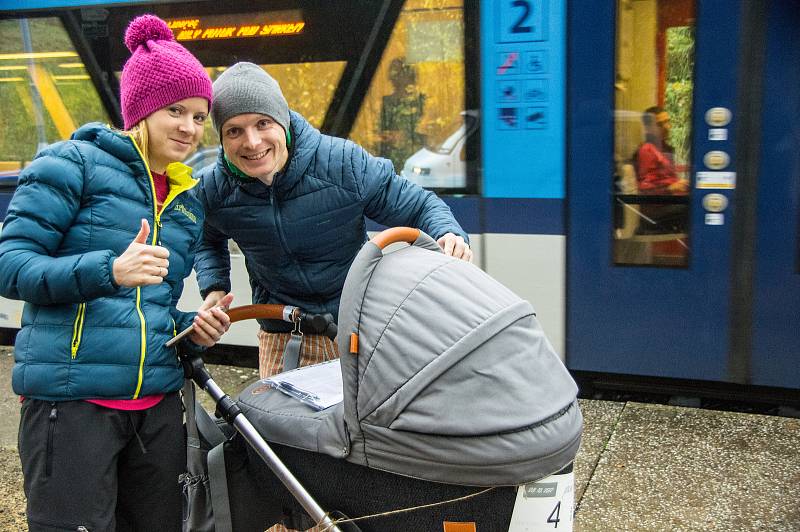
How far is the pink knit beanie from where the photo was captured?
2.28 meters

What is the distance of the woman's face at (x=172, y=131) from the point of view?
229cm

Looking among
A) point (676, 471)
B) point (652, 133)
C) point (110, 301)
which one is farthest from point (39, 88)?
point (676, 471)

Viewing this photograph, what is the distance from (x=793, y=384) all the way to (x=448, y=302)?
3212 mm

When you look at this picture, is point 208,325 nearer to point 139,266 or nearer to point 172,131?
point 139,266

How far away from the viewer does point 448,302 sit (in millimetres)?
1926

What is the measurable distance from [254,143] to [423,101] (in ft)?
8.27

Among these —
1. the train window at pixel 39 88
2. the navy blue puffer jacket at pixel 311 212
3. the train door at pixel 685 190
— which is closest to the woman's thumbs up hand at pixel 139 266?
the navy blue puffer jacket at pixel 311 212

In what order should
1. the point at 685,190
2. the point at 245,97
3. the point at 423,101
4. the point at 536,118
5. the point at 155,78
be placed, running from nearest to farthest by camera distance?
1. the point at 155,78
2. the point at 245,97
3. the point at 685,190
4. the point at 536,118
5. the point at 423,101

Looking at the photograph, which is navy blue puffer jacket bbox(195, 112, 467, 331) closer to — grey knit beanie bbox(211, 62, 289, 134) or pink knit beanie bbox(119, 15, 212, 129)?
grey knit beanie bbox(211, 62, 289, 134)

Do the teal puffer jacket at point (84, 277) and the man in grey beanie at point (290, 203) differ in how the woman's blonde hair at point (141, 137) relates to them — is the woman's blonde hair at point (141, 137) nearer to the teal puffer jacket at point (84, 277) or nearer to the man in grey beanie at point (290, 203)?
the teal puffer jacket at point (84, 277)

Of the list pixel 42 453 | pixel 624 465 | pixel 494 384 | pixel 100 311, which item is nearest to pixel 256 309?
pixel 100 311

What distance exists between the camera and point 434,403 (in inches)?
71.8

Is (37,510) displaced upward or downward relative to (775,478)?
upward

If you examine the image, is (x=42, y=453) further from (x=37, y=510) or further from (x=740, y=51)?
(x=740, y=51)
